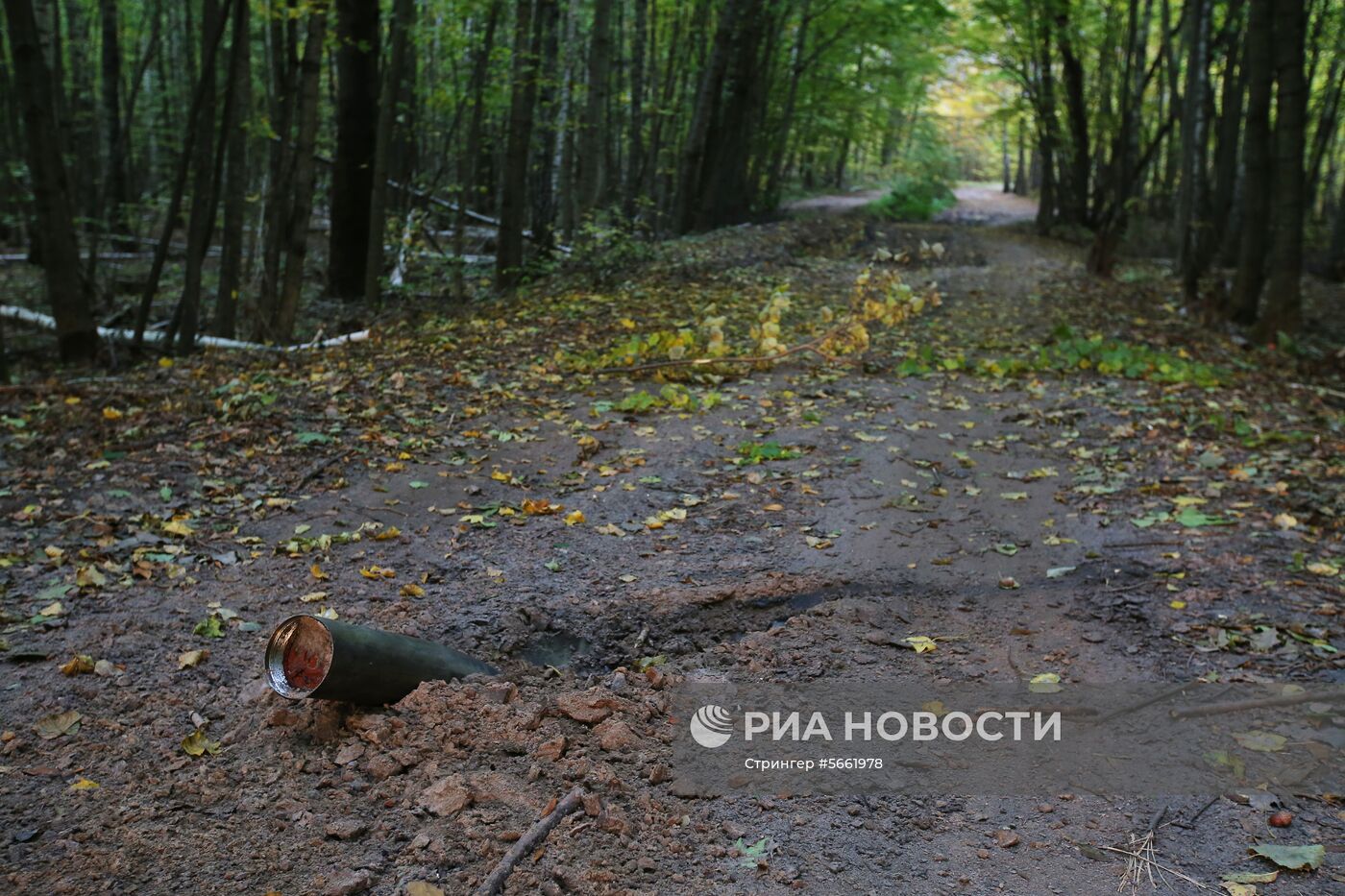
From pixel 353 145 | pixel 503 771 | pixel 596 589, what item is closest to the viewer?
pixel 503 771

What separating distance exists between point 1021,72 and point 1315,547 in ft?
61.4

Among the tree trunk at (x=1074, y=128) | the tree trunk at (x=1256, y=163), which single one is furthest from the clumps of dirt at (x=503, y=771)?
the tree trunk at (x=1074, y=128)

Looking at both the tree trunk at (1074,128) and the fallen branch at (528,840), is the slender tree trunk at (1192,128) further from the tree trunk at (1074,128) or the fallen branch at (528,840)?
the fallen branch at (528,840)

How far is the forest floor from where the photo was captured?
7.97 feet

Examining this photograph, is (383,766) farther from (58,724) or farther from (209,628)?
(209,628)

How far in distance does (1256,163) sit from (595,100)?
7319 mm

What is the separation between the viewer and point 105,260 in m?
14.5

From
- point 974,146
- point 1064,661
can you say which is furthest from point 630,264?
point 974,146

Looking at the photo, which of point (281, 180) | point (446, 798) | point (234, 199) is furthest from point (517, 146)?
point (446, 798)

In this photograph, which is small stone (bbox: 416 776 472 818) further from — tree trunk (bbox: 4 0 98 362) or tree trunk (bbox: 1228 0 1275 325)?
tree trunk (bbox: 1228 0 1275 325)

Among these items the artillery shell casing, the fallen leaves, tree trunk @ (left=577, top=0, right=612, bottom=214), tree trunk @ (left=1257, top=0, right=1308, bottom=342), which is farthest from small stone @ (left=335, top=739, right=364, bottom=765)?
tree trunk @ (left=1257, top=0, right=1308, bottom=342)

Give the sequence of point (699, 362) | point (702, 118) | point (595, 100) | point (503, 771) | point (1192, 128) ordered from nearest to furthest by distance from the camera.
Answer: point (503, 771), point (699, 362), point (595, 100), point (1192, 128), point (702, 118)

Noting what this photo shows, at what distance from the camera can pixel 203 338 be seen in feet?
31.2

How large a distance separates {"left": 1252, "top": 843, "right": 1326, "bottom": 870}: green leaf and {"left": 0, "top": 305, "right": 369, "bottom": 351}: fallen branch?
306 inches
